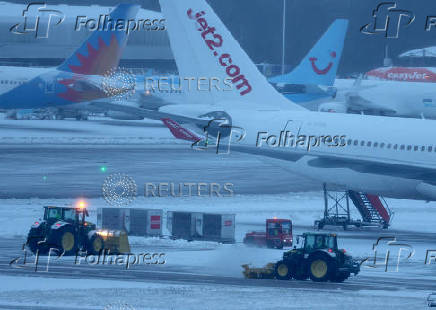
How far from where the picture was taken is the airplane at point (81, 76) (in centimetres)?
8225

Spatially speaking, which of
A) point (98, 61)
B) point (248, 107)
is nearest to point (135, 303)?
point (248, 107)

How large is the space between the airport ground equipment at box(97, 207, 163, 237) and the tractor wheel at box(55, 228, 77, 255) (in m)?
5.46

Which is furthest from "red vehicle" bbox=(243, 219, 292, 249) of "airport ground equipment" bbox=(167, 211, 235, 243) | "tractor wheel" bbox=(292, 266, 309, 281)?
"tractor wheel" bbox=(292, 266, 309, 281)

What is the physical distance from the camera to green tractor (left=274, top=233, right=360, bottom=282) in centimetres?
2569

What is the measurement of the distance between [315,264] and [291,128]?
1452 cm

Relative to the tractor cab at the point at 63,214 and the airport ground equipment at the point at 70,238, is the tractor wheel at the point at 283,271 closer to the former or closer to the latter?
the airport ground equipment at the point at 70,238

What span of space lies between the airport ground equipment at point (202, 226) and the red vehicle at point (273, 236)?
763mm

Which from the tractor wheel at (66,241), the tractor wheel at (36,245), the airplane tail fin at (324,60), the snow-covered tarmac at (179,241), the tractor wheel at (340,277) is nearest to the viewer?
the snow-covered tarmac at (179,241)

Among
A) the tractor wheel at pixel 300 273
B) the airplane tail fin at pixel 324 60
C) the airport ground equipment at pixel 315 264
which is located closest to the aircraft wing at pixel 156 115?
the airport ground equipment at pixel 315 264

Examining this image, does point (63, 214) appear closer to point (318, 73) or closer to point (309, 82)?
point (318, 73)

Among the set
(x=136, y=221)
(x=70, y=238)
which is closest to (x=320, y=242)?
(x=70, y=238)

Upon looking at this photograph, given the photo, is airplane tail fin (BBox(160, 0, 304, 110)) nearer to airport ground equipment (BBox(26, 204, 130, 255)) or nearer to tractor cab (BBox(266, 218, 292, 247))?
tractor cab (BBox(266, 218, 292, 247))

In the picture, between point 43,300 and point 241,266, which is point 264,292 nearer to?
point 241,266

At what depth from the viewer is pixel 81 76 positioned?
8256cm
